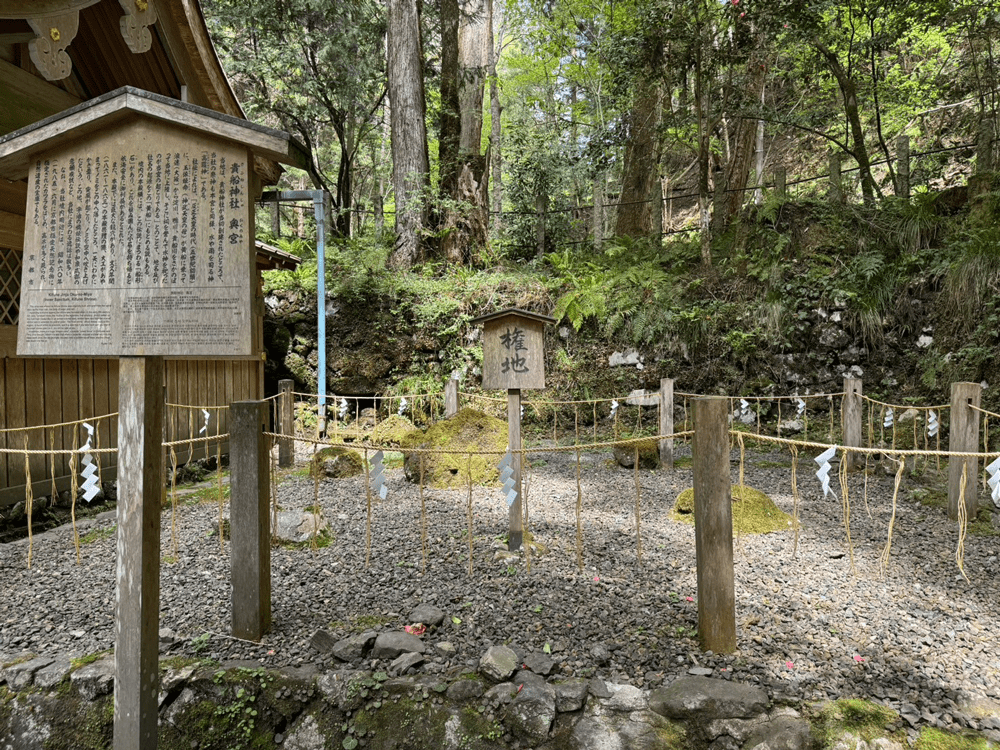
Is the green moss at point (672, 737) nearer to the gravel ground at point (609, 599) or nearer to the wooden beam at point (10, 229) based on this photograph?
the gravel ground at point (609, 599)

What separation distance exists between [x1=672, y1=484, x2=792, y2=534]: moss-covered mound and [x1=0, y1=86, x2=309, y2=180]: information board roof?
4.65m

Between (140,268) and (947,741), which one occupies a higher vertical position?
(140,268)

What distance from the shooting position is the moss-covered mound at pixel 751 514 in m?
5.17

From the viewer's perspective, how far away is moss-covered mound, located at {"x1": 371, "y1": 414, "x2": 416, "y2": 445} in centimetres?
889

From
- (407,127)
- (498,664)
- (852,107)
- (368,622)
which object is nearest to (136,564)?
(368,622)

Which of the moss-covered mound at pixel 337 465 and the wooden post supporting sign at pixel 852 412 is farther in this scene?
the moss-covered mound at pixel 337 465

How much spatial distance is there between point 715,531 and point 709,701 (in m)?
0.84

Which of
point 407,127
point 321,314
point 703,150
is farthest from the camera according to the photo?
point 407,127

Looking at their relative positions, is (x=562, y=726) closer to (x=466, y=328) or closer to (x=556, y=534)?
(x=556, y=534)

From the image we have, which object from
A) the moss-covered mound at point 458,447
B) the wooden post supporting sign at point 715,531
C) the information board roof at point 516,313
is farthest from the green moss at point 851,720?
the moss-covered mound at point 458,447

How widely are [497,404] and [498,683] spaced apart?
25.9 feet

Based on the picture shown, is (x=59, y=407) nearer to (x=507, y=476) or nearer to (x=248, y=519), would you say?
(x=248, y=519)

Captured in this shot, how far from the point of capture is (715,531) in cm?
304

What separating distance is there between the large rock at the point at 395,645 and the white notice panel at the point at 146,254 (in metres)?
1.88
